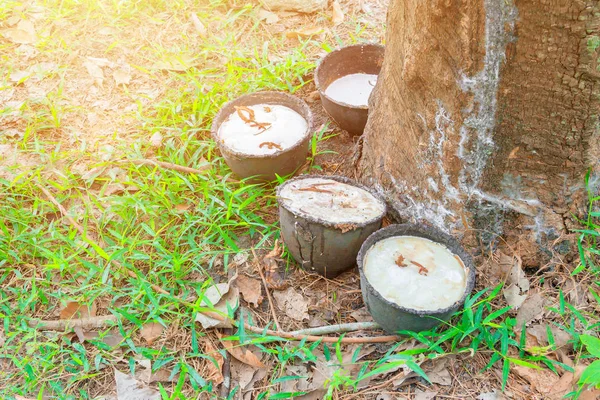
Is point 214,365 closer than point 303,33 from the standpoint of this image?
Yes

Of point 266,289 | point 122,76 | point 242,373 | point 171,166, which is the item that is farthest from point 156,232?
point 122,76

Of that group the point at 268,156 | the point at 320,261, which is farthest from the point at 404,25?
the point at 320,261

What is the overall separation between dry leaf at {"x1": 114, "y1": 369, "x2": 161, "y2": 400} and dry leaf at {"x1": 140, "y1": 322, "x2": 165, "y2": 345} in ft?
0.61

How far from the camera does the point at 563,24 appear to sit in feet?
5.77

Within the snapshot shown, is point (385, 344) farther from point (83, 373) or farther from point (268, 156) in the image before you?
point (83, 373)

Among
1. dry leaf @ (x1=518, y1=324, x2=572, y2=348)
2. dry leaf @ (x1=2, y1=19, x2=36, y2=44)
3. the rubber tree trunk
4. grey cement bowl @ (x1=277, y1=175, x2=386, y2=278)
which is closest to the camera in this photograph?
the rubber tree trunk

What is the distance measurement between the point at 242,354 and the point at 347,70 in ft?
6.40

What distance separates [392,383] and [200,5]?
3.32m

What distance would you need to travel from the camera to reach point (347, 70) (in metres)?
3.34

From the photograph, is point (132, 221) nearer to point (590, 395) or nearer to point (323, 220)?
point (323, 220)

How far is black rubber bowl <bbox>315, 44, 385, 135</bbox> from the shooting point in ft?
9.63

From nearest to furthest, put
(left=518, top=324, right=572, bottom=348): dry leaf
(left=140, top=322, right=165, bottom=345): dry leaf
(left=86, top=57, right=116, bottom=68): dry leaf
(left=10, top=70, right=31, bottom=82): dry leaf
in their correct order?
(left=518, top=324, right=572, bottom=348): dry leaf < (left=140, top=322, right=165, bottom=345): dry leaf < (left=10, top=70, right=31, bottom=82): dry leaf < (left=86, top=57, right=116, bottom=68): dry leaf

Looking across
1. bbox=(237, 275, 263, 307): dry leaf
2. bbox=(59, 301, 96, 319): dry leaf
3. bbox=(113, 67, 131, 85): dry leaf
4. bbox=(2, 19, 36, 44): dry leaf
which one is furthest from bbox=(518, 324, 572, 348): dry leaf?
bbox=(2, 19, 36, 44): dry leaf

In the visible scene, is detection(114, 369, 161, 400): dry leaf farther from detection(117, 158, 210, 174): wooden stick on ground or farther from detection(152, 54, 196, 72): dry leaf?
detection(152, 54, 196, 72): dry leaf
